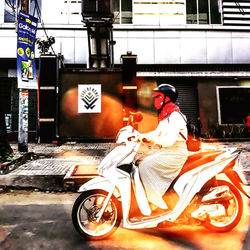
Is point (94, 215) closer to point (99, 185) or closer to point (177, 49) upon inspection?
point (99, 185)

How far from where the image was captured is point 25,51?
8445 mm

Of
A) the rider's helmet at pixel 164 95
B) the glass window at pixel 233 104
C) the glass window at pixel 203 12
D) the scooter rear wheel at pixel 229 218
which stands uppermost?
the glass window at pixel 203 12

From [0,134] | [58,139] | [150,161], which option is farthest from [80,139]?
[150,161]

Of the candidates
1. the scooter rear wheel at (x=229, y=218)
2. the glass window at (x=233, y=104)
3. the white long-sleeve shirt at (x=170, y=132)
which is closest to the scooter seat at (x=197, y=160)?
the white long-sleeve shirt at (x=170, y=132)

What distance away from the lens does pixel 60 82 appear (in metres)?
12.6

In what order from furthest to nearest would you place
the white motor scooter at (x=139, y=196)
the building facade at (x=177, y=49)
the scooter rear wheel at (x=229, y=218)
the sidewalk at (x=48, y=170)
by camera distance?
the building facade at (x=177, y=49) → the sidewalk at (x=48, y=170) → the scooter rear wheel at (x=229, y=218) → the white motor scooter at (x=139, y=196)

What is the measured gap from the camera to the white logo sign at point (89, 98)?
40.9ft

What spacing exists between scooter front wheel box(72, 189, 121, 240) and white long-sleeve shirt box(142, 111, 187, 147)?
0.90 metres

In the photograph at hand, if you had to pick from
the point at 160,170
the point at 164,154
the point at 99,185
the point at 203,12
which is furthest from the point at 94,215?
the point at 203,12

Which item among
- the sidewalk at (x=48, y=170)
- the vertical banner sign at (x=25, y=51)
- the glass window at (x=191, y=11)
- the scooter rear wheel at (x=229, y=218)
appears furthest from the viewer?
the glass window at (x=191, y=11)

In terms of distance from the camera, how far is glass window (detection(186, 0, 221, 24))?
1645cm

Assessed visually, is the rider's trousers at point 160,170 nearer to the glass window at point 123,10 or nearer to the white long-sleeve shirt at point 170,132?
the white long-sleeve shirt at point 170,132

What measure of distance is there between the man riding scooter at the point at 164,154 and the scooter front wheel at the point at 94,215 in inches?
19.6

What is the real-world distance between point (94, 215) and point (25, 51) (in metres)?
7.29
